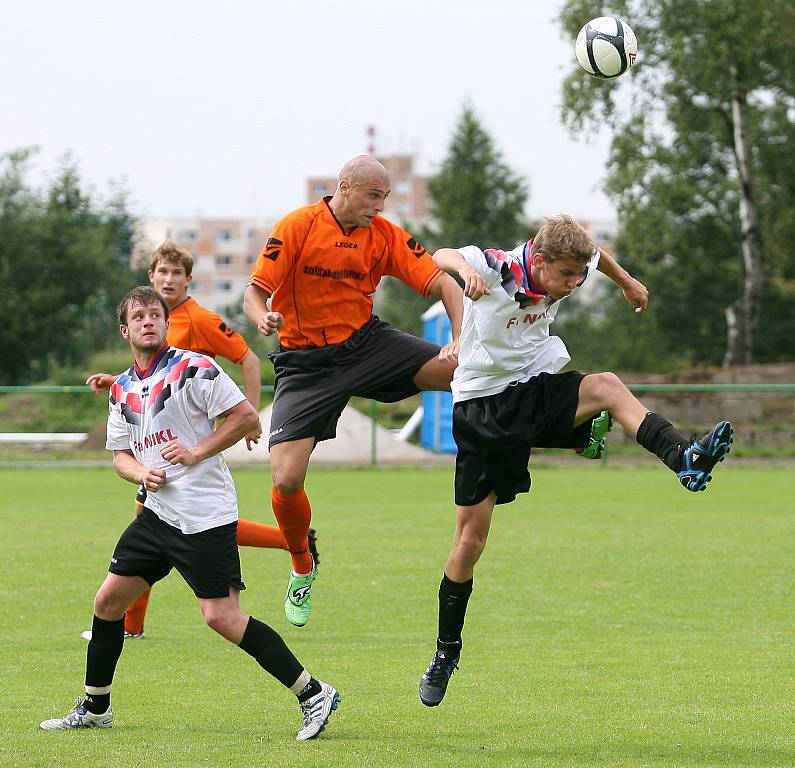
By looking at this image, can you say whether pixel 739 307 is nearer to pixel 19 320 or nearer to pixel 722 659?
pixel 19 320

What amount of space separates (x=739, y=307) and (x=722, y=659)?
106 feet

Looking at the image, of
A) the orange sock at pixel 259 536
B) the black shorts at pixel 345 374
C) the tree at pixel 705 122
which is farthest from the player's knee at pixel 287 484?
the tree at pixel 705 122

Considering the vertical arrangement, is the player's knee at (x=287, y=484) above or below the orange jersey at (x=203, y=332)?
below

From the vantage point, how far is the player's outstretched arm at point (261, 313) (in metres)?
6.64

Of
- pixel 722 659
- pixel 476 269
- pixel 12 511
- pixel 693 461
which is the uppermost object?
pixel 476 269

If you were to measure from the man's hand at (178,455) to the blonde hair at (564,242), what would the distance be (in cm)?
197

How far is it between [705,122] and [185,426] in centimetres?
3282

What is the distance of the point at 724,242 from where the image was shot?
150ft

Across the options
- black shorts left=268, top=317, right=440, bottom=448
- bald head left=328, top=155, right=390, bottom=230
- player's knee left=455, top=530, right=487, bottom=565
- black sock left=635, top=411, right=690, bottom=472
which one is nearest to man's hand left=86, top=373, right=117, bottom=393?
black shorts left=268, top=317, right=440, bottom=448

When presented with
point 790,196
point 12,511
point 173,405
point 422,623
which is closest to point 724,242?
point 790,196

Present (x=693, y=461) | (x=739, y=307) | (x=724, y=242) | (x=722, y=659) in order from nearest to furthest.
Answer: (x=693, y=461), (x=722, y=659), (x=739, y=307), (x=724, y=242)

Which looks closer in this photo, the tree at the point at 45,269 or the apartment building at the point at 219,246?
the tree at the point at 45,269

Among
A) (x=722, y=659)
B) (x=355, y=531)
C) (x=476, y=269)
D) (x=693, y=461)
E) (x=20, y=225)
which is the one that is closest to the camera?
(x=693, y=461)

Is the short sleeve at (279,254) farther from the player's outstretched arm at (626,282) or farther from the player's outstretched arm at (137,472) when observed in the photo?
the player's outstretched arm at (626,282)
